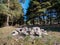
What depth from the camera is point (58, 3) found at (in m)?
30.5

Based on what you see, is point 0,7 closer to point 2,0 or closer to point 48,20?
point 2,0

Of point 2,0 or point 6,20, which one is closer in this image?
point 2,0

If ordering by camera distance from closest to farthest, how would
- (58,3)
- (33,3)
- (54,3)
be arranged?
1. (58,3)
2. (54,3)
3. (33,3)

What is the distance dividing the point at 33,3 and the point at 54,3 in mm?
4108

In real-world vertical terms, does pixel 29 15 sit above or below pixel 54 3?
below

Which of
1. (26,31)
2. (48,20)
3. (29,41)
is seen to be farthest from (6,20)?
(29,41)

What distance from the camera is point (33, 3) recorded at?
3475cm

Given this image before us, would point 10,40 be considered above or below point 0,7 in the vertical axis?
above

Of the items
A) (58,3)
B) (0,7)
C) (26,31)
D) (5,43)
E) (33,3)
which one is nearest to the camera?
(5,43)

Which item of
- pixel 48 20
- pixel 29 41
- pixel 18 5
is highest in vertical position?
pixel 29 41

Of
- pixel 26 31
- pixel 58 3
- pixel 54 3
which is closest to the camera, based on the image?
pixel 26 31

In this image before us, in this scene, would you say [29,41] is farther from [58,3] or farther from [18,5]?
[18,5]

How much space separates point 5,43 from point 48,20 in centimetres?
2993

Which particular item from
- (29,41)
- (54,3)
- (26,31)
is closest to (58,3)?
(54,3)
